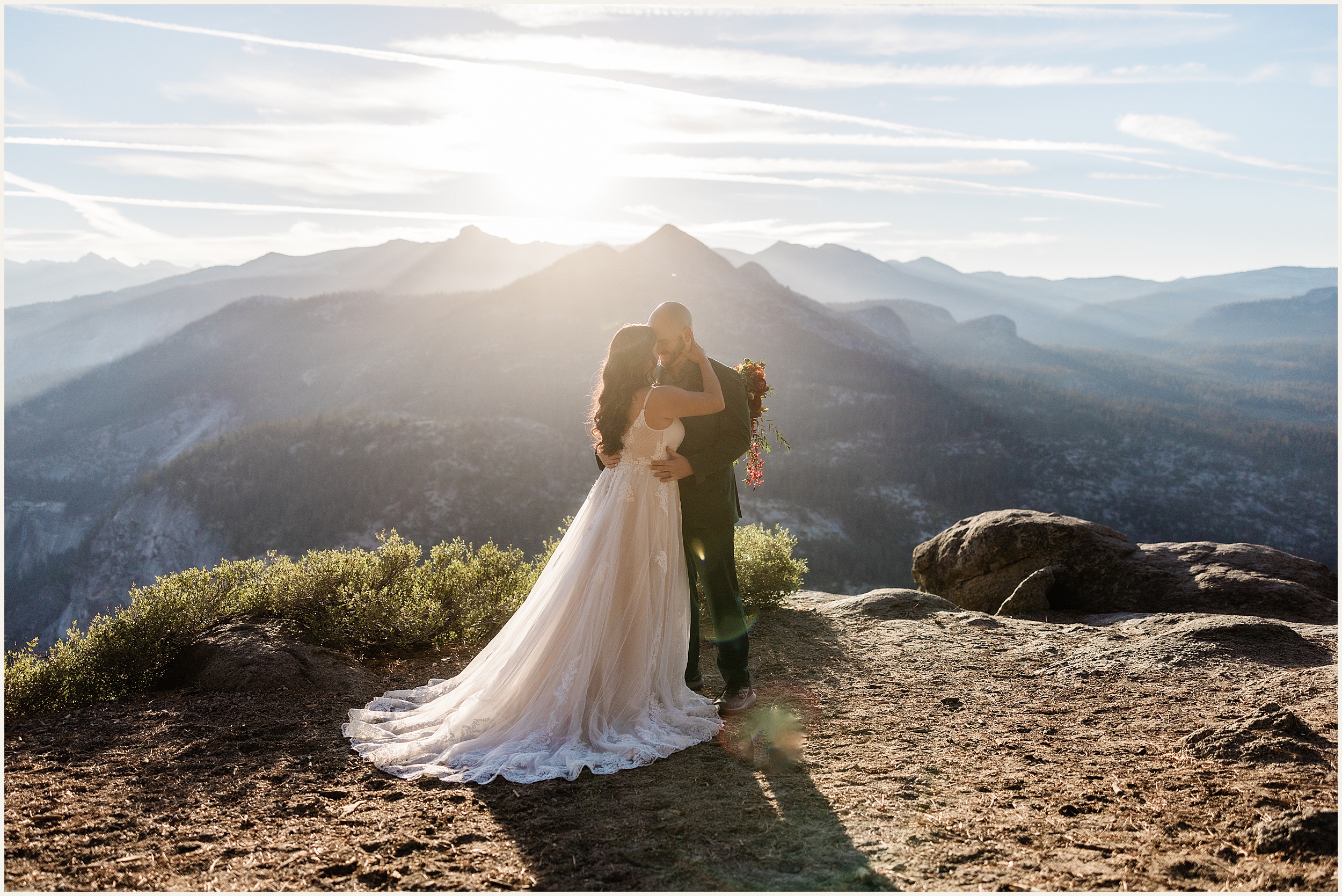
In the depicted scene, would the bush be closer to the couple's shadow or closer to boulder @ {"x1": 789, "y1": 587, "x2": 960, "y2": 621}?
boulder @ {"x1": 789, "y1": 587, "x2": 960, "y2": 621}

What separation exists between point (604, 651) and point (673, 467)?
3.78ft

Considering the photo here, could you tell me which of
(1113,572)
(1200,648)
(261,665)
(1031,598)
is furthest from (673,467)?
(1113,572)

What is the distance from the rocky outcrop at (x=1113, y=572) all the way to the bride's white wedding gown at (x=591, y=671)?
5119mm

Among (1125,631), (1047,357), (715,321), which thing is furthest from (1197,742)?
(1047,357)

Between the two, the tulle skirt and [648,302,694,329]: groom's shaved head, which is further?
[648,302,694,329]: groom's shaved head

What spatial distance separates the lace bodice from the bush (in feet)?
8.94

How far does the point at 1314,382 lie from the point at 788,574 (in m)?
175

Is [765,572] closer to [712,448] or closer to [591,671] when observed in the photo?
[712,448]

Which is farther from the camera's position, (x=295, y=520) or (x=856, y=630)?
(x=295, y=520)

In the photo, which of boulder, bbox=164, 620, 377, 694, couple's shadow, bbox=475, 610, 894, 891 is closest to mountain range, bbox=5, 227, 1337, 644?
boulder, bbox=164, 620, 377, 694

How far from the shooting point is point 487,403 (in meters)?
82.9

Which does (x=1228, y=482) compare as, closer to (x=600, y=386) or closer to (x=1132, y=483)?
(x=1132, y=483)

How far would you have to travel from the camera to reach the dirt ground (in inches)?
116

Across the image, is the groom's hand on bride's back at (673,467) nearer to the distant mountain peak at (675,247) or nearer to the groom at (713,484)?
the groom at (713,484)
